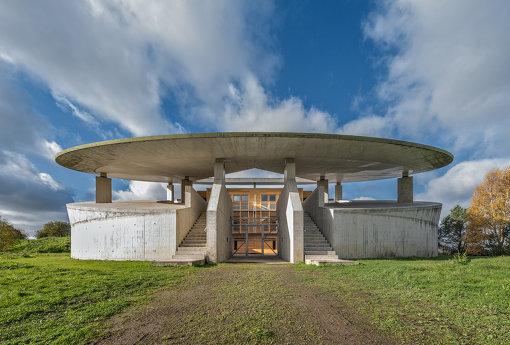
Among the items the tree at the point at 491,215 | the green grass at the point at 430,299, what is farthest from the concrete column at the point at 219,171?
the tree at the point at 491,215

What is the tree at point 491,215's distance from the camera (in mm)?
20828

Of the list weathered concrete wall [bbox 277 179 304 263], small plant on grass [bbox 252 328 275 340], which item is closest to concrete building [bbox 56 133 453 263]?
weathered concrete wall [bbox 277 179 304 263]

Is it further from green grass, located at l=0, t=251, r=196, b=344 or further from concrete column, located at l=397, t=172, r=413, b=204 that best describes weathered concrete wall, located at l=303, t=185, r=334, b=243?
green grass, located at l=0, t=251, r=196, b=344

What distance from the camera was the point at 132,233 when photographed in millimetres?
12727

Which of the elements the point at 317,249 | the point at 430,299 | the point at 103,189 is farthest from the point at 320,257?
the point at 103,189

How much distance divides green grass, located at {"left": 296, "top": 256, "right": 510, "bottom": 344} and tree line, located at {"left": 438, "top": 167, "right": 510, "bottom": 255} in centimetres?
1410

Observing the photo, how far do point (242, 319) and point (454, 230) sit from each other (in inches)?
970

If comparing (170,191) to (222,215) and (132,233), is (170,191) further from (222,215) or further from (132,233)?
(132,233)

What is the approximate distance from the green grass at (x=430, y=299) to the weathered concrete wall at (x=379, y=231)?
328 centimetres

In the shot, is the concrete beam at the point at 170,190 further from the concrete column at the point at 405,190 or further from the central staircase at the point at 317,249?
the concrete column at the point at 405,190

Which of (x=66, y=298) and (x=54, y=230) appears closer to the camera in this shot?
(x=66, y=298)

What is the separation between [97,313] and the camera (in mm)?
5215

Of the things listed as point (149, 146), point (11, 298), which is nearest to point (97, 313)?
point (11, 298)

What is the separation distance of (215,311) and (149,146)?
28.6 ft
